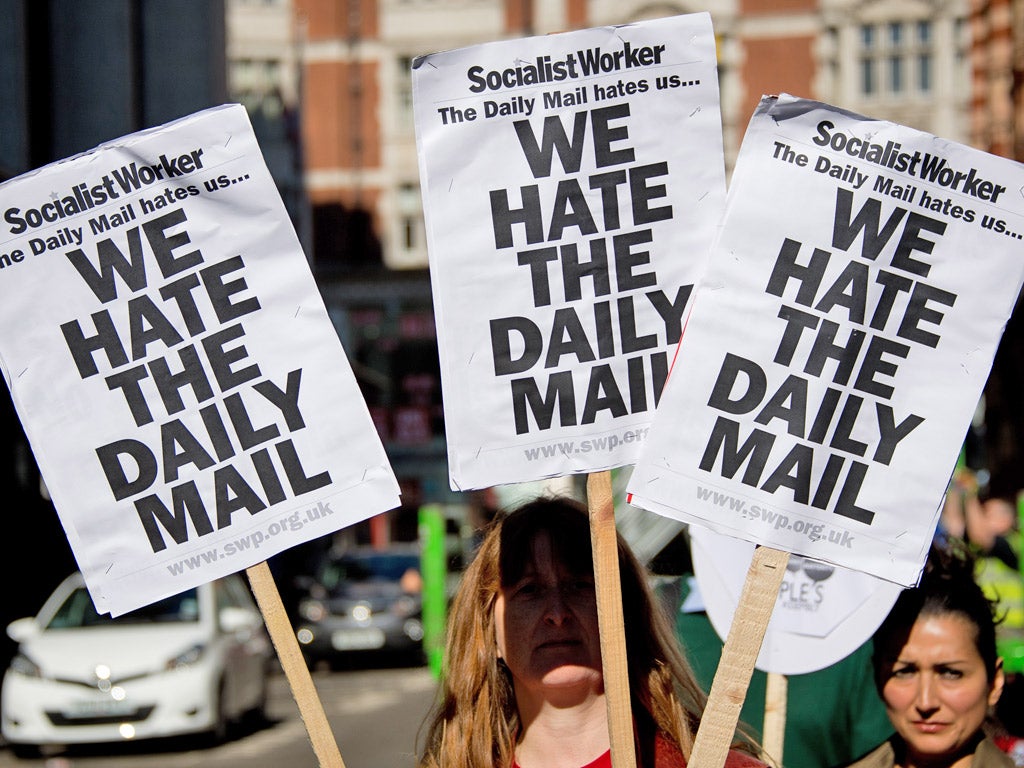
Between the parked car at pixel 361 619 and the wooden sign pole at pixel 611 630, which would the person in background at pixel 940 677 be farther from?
the parked car at pixel 361 619

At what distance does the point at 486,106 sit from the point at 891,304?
82 centimetres

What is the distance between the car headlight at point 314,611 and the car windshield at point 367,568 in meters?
0.46

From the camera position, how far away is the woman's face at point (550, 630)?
288 cm

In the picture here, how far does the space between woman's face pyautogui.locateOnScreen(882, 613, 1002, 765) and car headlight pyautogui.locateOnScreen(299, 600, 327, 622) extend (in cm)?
1736

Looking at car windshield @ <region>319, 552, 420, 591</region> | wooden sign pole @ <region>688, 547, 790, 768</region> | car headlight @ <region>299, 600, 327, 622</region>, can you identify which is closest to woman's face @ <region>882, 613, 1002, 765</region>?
wooden sign pole @ <region>688, 547, 790, 768</region>

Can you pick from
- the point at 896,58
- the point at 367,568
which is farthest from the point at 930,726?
the point at 896,58

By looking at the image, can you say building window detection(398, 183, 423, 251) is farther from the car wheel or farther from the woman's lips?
the woman's lips

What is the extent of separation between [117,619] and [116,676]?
0.92 m

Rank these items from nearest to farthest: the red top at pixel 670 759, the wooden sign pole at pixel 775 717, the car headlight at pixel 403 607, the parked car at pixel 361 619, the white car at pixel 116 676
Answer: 1. the red top at pixel 670 759
2. the wooden sign pole at pixel 775 717
3. the white car at pixel 116 676
4. the parked car at pixel 361 619
5. the car headlight at pixel 403 607

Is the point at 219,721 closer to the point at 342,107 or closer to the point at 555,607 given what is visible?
the point at 555,607

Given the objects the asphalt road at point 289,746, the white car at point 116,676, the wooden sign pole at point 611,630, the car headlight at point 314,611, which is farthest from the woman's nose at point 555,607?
the car headlight at point 314,611

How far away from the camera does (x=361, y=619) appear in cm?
2031

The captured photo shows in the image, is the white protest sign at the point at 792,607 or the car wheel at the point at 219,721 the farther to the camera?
the car wheel at the point at 219,721

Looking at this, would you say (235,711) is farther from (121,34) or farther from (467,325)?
(467,325)
